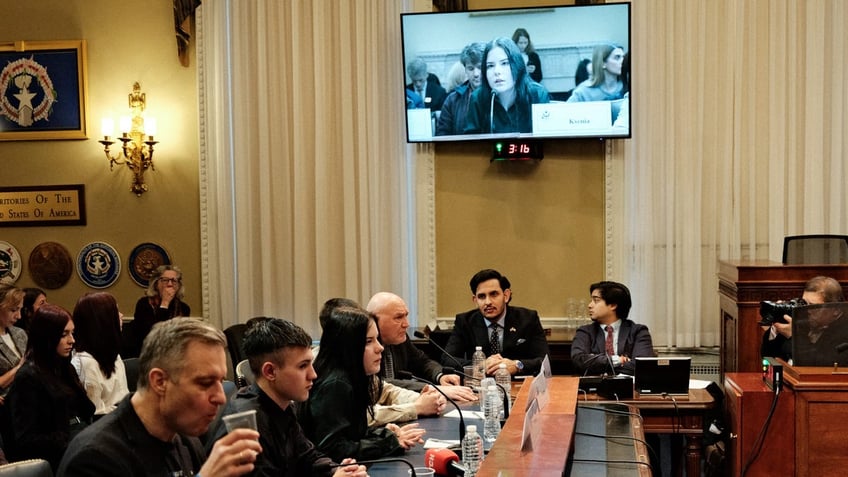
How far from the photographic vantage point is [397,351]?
5.24 metres

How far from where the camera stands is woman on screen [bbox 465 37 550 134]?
657cm

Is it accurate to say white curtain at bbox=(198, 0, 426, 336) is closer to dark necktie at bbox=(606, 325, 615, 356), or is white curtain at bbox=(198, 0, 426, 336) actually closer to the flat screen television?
the flat screen television

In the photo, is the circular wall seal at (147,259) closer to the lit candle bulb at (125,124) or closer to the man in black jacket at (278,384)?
the lit candle bulb at (125,124)

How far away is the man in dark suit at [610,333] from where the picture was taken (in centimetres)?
545

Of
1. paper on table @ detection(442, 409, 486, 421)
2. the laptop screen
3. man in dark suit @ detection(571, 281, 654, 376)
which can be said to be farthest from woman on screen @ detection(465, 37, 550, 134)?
paper on table @ detection(442, 409, 486, 421)

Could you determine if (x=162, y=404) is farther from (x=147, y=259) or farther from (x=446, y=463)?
(x=147, y=259)

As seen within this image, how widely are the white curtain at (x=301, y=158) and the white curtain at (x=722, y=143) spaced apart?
1807 mm

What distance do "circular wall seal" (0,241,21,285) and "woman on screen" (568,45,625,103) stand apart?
180 inches

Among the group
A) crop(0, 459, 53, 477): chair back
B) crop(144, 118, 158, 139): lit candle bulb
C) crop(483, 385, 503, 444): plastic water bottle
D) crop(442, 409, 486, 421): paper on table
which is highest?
crop(144, 118, 158, 139): lit candle bulb

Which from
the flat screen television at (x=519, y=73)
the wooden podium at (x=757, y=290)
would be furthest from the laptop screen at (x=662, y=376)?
the flat screen television at (x=519, y=73)

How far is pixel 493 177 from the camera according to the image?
686cm

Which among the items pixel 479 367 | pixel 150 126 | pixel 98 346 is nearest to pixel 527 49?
pixel 479 367

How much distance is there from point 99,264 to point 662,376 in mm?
4611

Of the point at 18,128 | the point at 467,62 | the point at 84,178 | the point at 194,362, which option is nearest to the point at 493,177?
the point at 467,62
